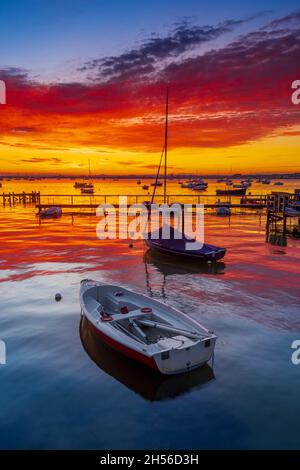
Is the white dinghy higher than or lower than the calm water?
higher

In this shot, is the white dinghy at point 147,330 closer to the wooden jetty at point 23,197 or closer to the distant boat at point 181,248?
the distant boat at point 181,248

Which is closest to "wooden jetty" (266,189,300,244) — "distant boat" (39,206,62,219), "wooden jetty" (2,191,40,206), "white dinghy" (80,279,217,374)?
"white dinghy" (80,279,217,374)

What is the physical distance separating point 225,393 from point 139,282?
10.3 meters

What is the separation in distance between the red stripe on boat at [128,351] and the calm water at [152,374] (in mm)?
570

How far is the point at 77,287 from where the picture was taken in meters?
18.4

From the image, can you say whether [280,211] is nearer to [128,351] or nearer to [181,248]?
[181,248]

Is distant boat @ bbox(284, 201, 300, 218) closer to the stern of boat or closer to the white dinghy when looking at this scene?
the white dinghy

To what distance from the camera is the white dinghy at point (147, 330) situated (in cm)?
1012

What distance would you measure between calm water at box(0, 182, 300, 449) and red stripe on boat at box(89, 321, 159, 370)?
1.87 ft

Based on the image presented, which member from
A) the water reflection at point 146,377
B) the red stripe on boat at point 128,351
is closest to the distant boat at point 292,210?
the water reflection at point 146,377

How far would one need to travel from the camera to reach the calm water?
8203 mm

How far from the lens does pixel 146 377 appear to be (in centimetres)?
1054

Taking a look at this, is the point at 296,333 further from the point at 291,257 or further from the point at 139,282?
the point at 291,257

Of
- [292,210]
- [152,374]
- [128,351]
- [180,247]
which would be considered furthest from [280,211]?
[128,351]
